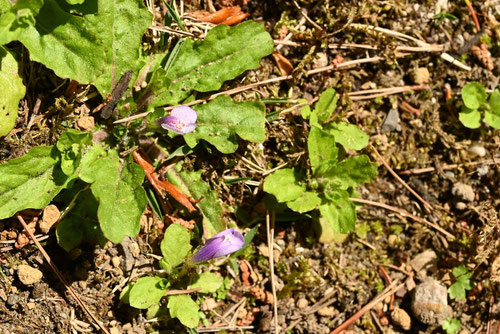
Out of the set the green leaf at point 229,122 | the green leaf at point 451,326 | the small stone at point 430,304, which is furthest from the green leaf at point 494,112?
the green leaf at point 229,122

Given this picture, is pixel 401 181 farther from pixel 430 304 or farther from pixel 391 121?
pixel 430 304

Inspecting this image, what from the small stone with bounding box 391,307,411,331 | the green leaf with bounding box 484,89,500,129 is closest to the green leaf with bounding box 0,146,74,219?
the small stone with bounding box 391,307,411,331

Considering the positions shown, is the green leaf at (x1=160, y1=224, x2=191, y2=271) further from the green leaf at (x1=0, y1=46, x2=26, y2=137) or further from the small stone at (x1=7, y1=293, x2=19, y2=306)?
the green leaf at (x1=0, y1=46, x2=26, y2=137)

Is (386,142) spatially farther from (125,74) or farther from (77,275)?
(77,275)

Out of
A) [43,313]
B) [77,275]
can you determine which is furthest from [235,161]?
[43,313]

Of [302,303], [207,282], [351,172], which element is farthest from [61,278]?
[351,172]

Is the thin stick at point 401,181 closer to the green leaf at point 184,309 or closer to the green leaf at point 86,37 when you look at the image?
the green leaf at point 184,309

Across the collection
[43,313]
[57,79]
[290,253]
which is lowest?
[290,253]

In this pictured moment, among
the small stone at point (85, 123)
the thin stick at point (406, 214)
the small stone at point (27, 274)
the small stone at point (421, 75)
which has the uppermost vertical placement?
the small stone at point (85, 123)
